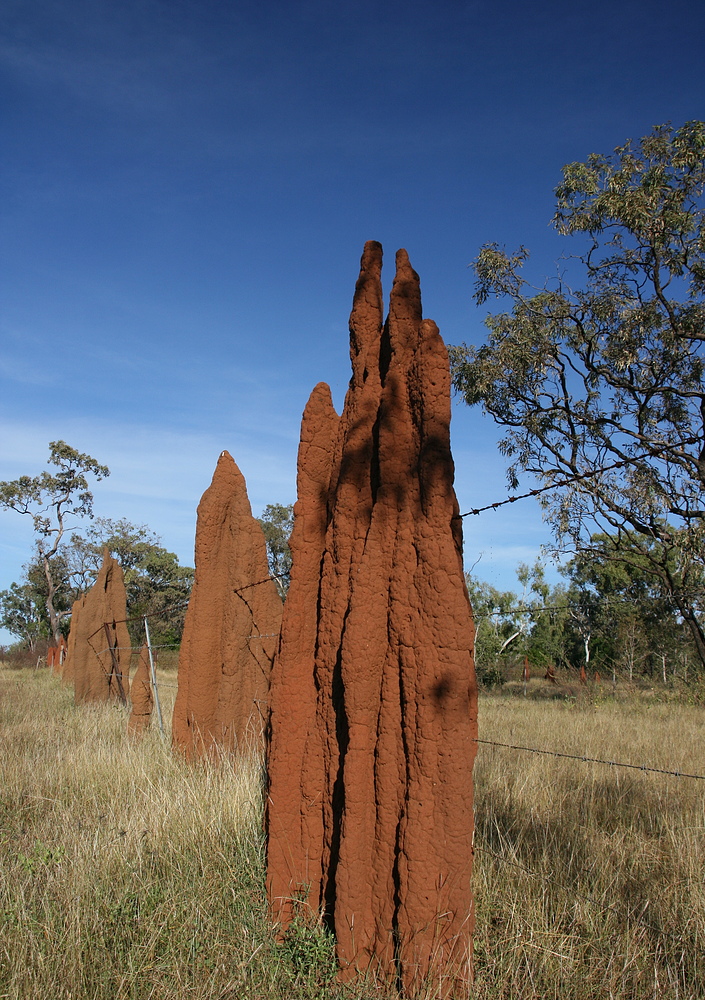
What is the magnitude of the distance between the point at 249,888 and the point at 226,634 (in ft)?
12.9

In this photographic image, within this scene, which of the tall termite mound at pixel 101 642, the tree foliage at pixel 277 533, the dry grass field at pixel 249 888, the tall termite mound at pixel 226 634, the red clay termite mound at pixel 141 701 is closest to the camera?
the dry grass field at pixel 249 888

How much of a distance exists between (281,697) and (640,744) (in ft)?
21.5

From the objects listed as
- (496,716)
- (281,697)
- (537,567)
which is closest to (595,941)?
(281,697)

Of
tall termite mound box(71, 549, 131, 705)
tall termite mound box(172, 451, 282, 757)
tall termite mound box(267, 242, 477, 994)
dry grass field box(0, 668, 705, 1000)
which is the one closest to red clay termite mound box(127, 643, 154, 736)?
tall termite mound box(172, 451, 282, 757)

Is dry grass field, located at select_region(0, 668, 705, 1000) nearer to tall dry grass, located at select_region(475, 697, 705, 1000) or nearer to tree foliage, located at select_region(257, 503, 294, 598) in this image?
tall dry grass, located at select_region(475, 697, 705, 1000)

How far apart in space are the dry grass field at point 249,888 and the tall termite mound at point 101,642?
7848 mm

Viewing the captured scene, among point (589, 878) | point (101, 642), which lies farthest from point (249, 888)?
point (101, 642)

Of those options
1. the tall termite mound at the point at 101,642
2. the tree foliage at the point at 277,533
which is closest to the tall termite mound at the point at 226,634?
the tall termite mound at the point at 101,642

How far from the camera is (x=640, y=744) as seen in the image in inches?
352

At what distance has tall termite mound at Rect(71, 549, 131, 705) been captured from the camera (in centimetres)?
1502

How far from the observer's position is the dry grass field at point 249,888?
331 cm

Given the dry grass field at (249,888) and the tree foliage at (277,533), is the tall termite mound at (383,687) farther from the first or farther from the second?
the tree foliage at (277,533)

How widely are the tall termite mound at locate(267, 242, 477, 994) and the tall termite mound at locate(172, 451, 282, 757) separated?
3.43 m

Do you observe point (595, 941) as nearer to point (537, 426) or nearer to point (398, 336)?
point (398, 336)
